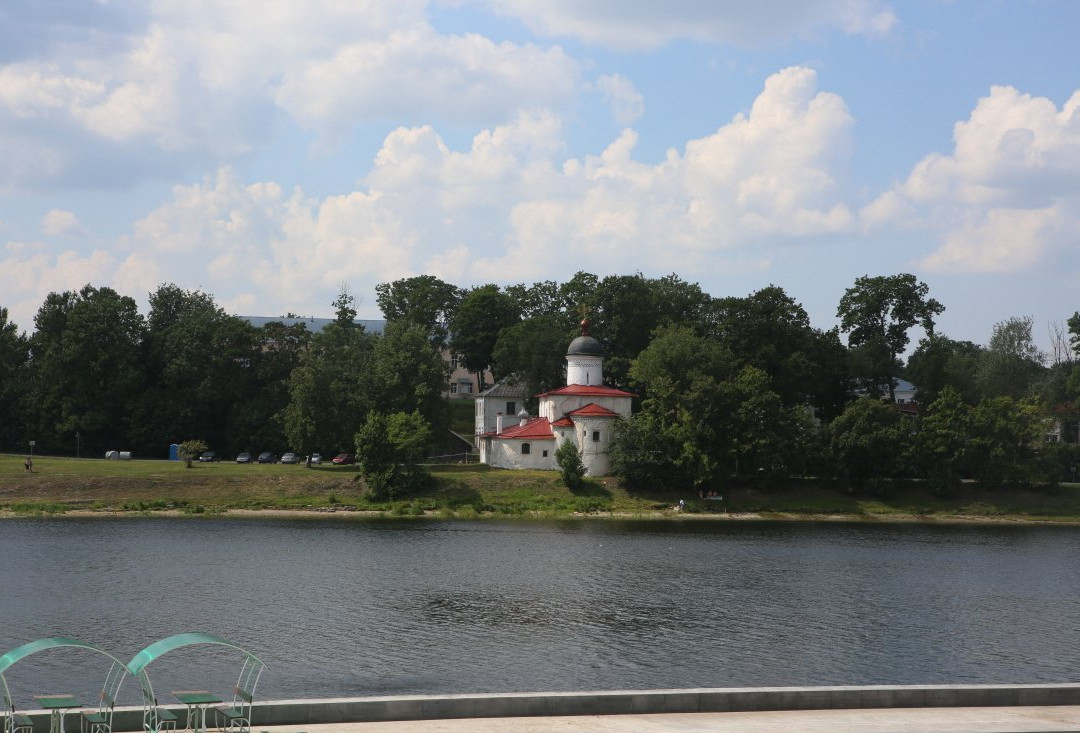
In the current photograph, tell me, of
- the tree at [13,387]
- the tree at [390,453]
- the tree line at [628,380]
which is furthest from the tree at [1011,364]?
the tree at [13,387]

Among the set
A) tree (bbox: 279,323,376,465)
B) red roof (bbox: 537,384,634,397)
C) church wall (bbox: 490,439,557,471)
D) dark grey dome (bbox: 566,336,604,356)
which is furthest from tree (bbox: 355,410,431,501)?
dark grey dome (bbox: 566,336,604,356)

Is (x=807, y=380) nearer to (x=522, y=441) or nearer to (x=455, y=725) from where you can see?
(x=522, y=441)

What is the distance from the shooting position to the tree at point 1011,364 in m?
111

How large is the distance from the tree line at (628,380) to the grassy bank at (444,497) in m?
2.02

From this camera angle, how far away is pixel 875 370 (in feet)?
372

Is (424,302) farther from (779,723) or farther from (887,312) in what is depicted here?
(779,723)

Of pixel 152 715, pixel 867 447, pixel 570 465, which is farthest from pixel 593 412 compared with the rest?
pixel 152 715

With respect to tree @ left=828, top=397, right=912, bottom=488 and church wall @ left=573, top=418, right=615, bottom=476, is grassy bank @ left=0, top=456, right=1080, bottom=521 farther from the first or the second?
church wall @ left=573, top=418, right=615, bottom=476

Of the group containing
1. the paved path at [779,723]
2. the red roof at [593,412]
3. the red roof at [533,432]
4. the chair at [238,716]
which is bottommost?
the paved path at [779,723]

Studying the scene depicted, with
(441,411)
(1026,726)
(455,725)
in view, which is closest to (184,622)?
(455,725)

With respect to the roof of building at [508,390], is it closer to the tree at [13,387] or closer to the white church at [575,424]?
the white church at [575,424]

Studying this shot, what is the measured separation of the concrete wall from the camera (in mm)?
18500

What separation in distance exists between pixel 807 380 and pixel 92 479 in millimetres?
62419

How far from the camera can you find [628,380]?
10506 cm
